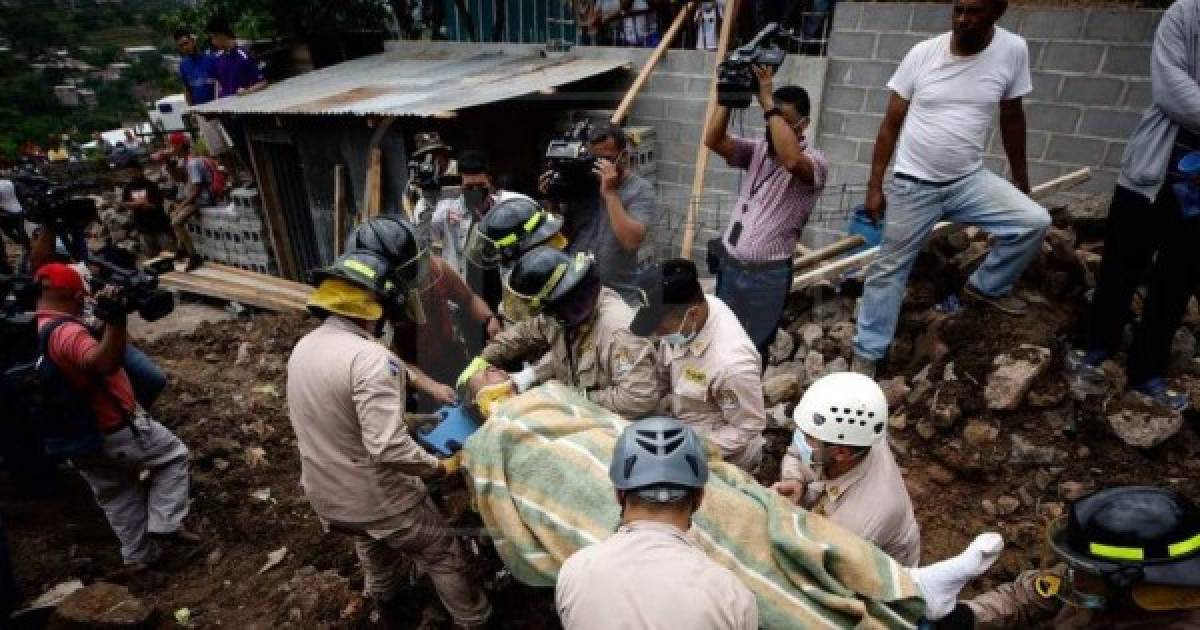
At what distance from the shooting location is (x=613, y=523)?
2.35 meters

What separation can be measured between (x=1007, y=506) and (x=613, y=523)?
2637 mm

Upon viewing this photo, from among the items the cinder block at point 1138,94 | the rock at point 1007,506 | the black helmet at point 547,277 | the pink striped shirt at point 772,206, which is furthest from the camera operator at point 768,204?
the cinder block at point 1138,94

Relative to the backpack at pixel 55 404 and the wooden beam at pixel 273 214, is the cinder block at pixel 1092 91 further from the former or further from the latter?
the wooden beam at pixel 273 214

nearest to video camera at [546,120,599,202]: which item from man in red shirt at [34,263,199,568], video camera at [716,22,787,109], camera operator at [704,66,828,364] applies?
camera operator at [704,66,828,364]

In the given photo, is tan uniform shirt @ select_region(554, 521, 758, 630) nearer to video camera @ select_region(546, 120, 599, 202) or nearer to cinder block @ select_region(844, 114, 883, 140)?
video camera @ select_region(546, 120, 599, 202)

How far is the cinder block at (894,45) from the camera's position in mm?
5523

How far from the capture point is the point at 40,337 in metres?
3.62

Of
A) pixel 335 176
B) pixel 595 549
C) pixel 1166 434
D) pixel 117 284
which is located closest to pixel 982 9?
pixel 1166 434

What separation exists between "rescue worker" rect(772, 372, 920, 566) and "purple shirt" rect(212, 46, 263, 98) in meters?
10.4

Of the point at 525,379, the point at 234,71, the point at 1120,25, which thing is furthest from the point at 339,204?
the point at 1120,25

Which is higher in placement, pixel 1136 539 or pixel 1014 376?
pixel 1136 539

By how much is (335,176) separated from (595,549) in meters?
7.86

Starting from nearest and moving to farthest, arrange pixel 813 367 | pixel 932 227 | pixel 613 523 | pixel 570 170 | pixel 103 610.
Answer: pixel 613 523, pixel 103 610, pixel 932 227, pixel 570 170, pixel 813 367

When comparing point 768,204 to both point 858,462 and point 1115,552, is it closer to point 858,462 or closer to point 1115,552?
point 858,462
